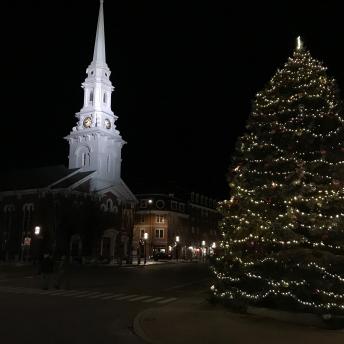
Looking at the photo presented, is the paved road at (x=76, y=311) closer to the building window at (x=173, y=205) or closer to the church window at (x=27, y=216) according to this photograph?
the church window at (x=27, y=216)

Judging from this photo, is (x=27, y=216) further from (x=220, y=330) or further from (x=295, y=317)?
(x=220, y=330)

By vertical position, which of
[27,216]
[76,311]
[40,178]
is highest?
[40,178]

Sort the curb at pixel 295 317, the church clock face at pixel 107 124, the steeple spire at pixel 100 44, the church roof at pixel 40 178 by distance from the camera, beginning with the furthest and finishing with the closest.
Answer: the steeple spire at pixel 100 44, the church clock face at pixel 107 124, the church roof at pixel 40 178, the curb at pixel 295 317

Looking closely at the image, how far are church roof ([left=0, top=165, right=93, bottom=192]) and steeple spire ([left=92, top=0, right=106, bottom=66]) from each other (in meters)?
17.2

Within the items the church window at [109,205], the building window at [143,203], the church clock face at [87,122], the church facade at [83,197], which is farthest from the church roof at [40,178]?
the building window at [143,203]

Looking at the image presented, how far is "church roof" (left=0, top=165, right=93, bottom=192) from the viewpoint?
6778 centimetres

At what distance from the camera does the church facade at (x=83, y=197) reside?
62781mm

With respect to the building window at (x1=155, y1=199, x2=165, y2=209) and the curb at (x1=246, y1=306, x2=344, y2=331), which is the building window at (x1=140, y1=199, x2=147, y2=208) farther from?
the curb at (x1=246, y1=306, x2=344, y2=331)

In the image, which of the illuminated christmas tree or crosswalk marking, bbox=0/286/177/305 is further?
crosswalk marking, bbox=0/286/177/305

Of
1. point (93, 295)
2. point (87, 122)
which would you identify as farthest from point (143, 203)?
point (93, 295)

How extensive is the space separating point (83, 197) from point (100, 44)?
84.8ft

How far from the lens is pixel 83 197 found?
6625 centimetres

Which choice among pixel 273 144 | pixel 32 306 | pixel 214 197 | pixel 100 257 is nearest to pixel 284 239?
pixel 273 144

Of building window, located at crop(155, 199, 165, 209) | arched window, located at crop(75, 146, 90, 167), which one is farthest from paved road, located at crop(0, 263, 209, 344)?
building window, located at crop(155, 199, 165, 209)
